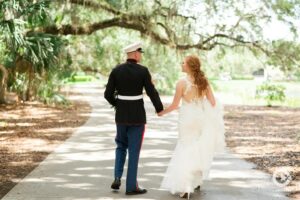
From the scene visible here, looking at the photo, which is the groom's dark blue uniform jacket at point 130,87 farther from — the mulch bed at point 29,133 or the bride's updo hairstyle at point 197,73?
the mulch bed at point 29,133

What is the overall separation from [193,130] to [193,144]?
18 cm

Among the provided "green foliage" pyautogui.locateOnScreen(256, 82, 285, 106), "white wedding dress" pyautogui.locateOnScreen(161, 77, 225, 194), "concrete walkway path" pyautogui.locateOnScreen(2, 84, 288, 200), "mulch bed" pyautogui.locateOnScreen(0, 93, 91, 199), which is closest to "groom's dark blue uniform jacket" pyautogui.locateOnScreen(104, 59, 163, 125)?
"white wedding dress" pyautogui.locateOnScreen(161, 77, 225, 194)

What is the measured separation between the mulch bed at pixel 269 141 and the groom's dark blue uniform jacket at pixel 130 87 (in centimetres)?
212

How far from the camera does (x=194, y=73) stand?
6391mm

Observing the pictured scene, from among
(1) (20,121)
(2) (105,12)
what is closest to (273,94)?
(2) (105,12)

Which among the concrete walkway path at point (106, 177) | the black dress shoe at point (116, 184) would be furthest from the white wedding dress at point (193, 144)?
the black dress shoe at point (116, 184)

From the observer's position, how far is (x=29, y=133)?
12969mm

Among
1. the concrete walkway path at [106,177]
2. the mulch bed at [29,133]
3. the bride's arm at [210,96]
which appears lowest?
the mulch bed at [29,133]

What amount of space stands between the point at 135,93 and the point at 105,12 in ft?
39.7

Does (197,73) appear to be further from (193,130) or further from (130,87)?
(130,87)

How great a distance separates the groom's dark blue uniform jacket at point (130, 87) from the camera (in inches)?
247

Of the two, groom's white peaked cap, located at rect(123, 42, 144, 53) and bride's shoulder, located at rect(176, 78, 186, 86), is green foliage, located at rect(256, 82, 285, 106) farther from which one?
groom's white peaked cap, located at rect(123, 42, 144, 53)

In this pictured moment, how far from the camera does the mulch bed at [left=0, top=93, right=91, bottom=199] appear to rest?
27.0 feet

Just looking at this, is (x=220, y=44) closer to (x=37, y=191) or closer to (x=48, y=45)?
(x=48, y=45)
